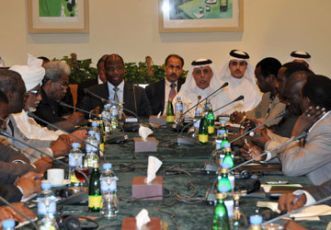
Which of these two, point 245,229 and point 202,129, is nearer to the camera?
point 245,229

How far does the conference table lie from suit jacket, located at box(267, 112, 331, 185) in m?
0.05

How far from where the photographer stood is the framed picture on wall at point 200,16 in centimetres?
690

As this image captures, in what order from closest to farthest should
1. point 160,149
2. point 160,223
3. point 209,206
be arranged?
point 160,223, point 209,206, point 160,149

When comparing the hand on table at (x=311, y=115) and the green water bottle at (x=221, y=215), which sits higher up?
the hand on table at (x=311, y=115)

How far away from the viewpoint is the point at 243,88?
6.25 meters

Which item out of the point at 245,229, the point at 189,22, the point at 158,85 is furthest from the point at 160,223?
the point at 189,22

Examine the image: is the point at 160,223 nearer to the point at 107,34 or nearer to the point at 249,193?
the point at 249,193

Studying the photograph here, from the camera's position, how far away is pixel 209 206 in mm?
2268

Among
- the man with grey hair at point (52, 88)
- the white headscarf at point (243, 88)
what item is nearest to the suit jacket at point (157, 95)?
the white headscarf at point (243, 88)

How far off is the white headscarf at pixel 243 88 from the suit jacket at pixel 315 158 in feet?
9.59

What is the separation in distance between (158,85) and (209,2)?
138 centimetres

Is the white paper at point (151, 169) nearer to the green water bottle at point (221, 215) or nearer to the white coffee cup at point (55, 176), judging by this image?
the white coffee cup at point (55, 176)

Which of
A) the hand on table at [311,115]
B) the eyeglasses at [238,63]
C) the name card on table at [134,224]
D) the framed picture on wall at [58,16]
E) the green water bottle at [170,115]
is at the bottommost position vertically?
the green water bottle at [170,115]

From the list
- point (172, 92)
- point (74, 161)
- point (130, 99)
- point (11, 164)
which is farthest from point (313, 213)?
point (172, 92)
